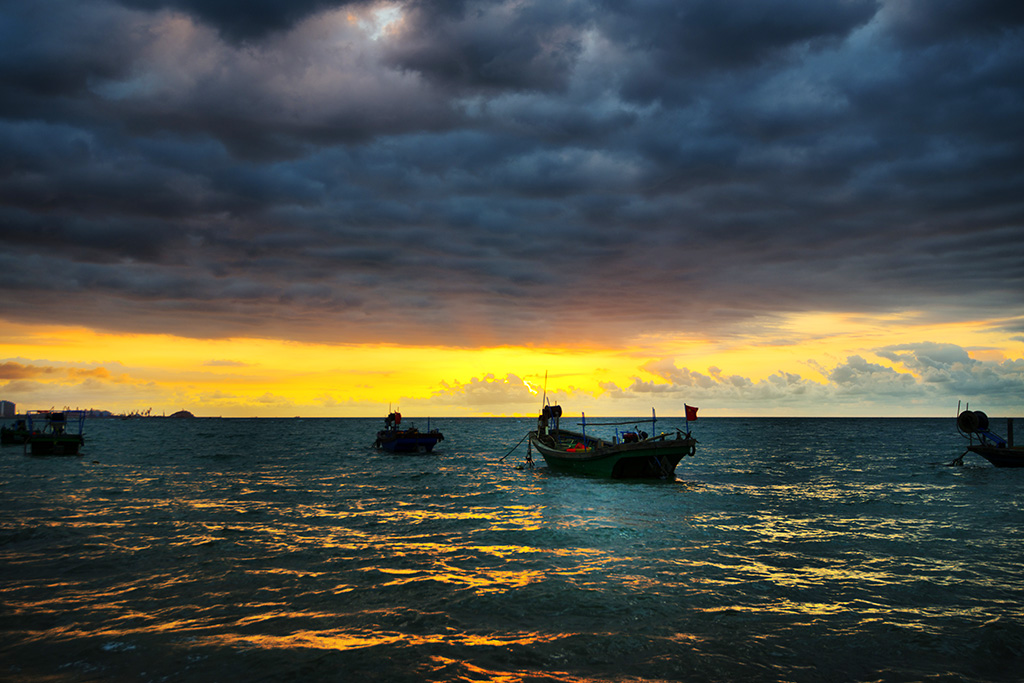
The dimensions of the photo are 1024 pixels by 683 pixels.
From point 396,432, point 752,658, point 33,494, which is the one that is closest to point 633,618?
point 752,658

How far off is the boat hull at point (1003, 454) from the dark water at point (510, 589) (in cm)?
2499

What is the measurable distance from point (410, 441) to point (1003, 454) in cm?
6102

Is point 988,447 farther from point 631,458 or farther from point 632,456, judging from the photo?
point 632,456

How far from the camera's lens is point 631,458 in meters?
44.3

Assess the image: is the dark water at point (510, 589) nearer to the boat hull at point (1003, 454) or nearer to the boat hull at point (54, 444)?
the boat hull at point (1003, 454)

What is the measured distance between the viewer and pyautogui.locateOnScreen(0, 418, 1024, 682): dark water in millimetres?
11531

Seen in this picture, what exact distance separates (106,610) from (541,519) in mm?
17538

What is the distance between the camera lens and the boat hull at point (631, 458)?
141ft

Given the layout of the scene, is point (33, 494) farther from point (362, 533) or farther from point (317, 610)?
point (317, 610)

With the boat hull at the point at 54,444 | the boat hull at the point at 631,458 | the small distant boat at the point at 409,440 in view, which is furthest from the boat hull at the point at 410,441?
the boat hull at the point at 54,444

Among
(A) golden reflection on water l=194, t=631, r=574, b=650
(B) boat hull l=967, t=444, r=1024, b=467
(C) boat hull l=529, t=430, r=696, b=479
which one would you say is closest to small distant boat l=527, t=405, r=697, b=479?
(C) boat hull l=529, t=430, r=696, b=479

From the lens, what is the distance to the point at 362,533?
81.5ft

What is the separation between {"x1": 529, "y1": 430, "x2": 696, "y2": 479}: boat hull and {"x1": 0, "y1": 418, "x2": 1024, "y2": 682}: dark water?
828cm

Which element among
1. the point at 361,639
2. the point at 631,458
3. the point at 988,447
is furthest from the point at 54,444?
the point at 988,447
